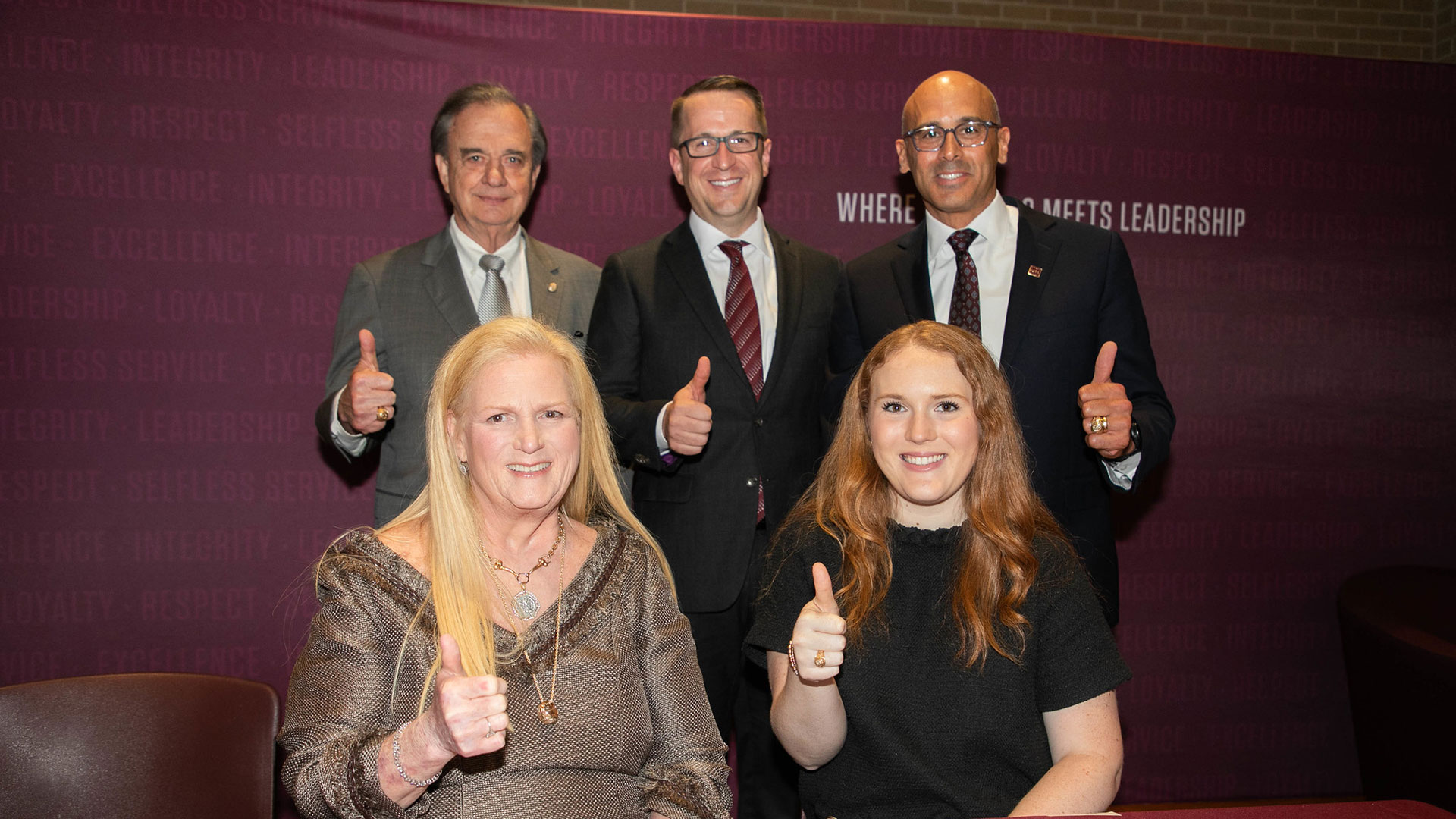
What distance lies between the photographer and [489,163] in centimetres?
282

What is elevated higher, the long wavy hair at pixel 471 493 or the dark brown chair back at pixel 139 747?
the long wavy hair at pixel 471 493

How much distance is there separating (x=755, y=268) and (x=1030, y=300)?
742mm

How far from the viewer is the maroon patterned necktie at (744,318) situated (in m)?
2.65

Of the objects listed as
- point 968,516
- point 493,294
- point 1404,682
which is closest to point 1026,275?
point 968,516

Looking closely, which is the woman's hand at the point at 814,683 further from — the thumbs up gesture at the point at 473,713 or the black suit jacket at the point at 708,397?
the black suit jacket at the point at 708,397

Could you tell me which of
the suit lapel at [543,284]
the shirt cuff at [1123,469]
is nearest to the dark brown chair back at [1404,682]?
the shirt cuff at [1123,469]

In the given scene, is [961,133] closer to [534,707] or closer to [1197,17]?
[534,707]

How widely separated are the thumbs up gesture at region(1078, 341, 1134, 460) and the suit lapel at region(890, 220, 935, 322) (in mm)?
478

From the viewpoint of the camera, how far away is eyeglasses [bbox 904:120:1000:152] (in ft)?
8.46

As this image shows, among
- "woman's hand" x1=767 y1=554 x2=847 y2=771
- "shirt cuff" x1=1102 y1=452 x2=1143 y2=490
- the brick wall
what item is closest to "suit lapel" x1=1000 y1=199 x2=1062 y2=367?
"shirt cuff" x1=1102 y1=452 x2=1143 y2=490

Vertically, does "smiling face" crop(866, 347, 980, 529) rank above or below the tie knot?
below

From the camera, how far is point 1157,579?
3777 mm

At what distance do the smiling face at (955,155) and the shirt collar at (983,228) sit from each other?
0.6 inches

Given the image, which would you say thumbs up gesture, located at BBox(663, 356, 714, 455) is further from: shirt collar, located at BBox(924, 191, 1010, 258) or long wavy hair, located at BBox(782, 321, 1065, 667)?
shirt collar, located at BBox(924, 191, 1010, 258)
